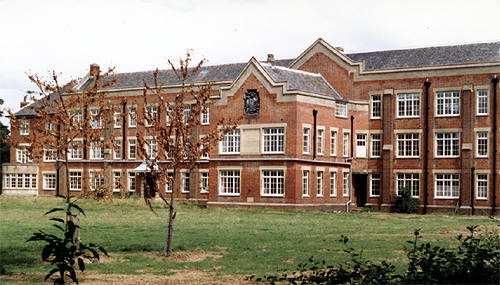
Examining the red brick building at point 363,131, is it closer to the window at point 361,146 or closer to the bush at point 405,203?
the window at point 361,146

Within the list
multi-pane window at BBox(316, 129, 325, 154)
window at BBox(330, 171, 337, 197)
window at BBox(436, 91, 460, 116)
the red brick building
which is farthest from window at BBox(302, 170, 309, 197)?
window at BBox(436, 91, 460, 116)

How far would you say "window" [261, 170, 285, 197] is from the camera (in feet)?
164

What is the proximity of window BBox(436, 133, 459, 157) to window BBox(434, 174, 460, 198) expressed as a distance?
1581 mm

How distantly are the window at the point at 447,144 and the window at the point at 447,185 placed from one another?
158 cm

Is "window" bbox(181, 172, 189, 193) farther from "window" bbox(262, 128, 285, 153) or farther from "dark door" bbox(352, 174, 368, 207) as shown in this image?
"dark door" bbox(352, 174, 368, 207)

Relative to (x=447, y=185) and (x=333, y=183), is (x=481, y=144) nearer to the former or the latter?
(x=447, y=185)

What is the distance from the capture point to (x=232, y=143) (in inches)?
2058

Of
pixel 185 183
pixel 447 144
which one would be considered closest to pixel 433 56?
pixel 447 144

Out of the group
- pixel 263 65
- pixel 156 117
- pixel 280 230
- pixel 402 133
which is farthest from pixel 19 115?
pixel 156 117

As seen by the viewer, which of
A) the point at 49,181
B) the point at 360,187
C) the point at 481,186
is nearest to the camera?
the point at 481,186

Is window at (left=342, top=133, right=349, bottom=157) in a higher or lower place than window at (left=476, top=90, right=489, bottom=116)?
lower

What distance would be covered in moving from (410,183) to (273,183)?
10.8 m

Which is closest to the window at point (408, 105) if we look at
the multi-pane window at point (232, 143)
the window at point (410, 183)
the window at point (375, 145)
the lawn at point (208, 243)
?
the window at point (375, 145)

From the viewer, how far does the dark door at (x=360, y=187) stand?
56.4m
